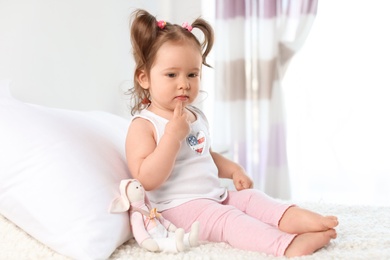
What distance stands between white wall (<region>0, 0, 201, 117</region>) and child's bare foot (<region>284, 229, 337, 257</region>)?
108 centimetres

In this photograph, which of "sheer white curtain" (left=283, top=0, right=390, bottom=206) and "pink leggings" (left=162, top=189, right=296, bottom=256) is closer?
"pink leggings" (left=162, top=189, right=296, bottom=256)

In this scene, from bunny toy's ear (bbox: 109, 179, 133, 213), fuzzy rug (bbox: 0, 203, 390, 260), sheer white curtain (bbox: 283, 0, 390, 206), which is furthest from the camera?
sheer white curtain (bbox: 283, 0, 390, 206)

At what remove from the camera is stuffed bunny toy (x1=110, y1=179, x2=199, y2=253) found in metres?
1.18

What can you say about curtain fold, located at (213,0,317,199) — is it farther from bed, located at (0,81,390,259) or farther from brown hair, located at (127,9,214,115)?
bed, located at (0,81,390,259)

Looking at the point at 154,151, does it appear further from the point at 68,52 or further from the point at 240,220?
the point at 68,52

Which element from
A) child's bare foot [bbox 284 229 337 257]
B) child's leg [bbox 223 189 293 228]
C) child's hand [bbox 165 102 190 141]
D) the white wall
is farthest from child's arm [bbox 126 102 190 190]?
the white wall

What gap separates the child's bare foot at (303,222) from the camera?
1.21 meters

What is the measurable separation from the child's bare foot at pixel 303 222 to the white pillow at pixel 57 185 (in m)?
0.37

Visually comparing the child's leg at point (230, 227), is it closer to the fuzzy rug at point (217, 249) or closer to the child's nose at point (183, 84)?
the fuzzy rug at point (217, 249)

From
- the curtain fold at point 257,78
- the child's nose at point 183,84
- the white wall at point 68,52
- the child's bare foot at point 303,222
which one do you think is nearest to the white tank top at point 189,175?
the child's nose at point 183,84

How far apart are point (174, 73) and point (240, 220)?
0.43 m

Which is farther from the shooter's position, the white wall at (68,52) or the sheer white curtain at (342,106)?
the sheer white curtain at (342,106)

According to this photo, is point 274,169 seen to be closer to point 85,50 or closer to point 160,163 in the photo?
point 85,50

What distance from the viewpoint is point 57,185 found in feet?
3.87
